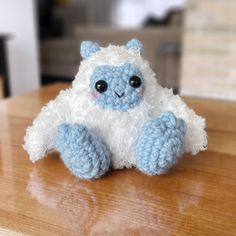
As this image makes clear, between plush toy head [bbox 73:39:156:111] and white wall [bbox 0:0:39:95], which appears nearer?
plush toy head [bbox 73:39:156:111]

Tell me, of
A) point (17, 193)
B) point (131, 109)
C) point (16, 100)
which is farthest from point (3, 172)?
point (16, 100)

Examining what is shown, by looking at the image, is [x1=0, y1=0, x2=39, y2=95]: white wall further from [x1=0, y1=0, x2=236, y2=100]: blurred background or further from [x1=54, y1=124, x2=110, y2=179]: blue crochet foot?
[x1=54, y1=124, x2=110, y2=179]: blue crochet foot

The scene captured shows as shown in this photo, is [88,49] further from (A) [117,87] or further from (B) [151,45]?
(B) [151,45]

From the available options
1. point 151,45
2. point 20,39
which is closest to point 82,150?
point 20,39

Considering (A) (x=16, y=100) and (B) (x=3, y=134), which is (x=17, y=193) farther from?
(A) (x=16, y=100)

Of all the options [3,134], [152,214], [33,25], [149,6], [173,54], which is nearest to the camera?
[152,214]

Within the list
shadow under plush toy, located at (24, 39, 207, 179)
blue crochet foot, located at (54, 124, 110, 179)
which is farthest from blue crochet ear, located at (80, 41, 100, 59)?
blue crochet foot, located at (54, 124, 110, 179)

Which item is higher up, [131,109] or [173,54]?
[131,109]
